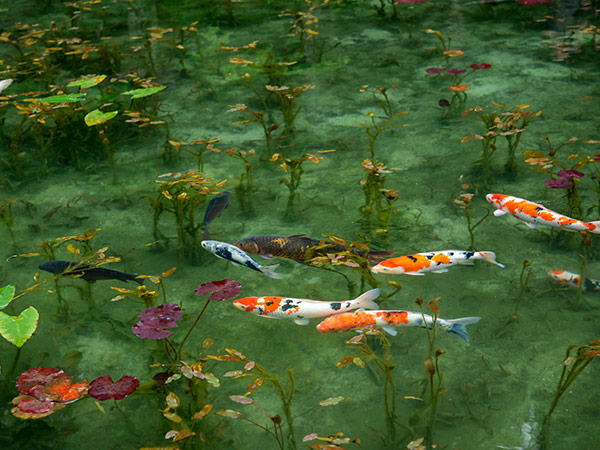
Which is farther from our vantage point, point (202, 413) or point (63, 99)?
point (63, 99)

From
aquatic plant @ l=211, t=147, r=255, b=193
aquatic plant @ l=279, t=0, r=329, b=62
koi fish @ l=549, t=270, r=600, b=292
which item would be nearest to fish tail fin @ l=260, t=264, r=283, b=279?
aquatic plant @ l=211, t=147, r=255, b=193

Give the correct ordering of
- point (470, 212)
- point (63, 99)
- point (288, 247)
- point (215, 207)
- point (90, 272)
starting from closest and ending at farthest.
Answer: point (90, 272)
point (288, 247)
point (215, 207)
point (470, 212)
point (63, 99)

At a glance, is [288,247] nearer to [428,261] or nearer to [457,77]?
[428,261]

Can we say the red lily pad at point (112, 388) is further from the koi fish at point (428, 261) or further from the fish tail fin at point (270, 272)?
the koi fish at point (428, 261)

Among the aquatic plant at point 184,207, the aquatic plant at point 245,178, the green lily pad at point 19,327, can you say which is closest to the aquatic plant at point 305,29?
the aquatic plant at point 245,178

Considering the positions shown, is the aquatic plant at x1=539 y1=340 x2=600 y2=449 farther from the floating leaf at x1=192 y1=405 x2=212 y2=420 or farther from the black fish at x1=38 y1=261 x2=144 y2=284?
the black fish at x1=38 y1=261 x2=144 y2=284

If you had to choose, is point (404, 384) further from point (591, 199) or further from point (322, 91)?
point (322, 91)

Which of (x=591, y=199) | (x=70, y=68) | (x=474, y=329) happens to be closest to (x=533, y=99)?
(x=591, y=199)

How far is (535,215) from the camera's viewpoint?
396 centimetres

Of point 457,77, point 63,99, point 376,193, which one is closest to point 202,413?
point 376,193

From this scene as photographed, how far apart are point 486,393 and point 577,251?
4.72ft

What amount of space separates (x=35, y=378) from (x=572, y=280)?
118 inches

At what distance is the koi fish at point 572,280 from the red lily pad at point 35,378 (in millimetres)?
2813

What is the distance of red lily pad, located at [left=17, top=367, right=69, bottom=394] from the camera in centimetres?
281
